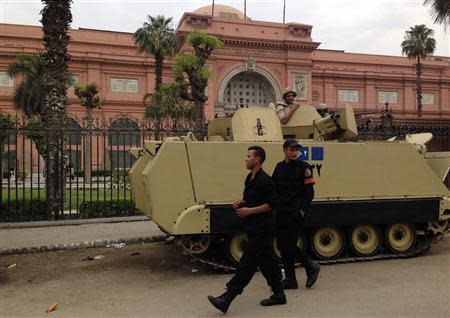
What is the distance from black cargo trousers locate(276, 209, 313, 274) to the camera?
552 centimetres

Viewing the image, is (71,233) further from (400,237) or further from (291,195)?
(400,237)

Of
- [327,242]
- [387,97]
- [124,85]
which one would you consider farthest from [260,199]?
[387,97]

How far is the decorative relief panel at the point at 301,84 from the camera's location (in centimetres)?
4450

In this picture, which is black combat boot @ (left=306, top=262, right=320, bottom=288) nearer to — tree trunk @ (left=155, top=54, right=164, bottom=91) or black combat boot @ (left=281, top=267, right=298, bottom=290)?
black combat boot @ (left=281, top=267, right=298, bottom=290)

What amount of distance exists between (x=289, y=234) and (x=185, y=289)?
1.43 m

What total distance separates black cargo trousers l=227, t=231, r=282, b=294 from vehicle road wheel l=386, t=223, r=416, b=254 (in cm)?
310

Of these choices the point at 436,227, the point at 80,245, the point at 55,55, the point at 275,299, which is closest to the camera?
the point at 275,299

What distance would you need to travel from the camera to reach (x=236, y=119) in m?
7.21

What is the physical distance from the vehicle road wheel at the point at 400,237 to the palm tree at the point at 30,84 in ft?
64.2

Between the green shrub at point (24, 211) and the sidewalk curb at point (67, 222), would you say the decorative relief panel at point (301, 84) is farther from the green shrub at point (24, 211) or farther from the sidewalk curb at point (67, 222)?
the green shrub at point (24, 211)

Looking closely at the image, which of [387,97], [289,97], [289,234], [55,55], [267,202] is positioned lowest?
[289,234]

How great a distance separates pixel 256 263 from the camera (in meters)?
4.90

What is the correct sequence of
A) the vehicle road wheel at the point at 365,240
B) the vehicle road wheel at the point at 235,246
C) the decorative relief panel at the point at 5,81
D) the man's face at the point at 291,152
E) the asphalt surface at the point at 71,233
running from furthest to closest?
the decorative relief panel at the point at 5,81 < the asphalt surface at the point at 71,233 < the vehicle road wheel at the point at 365,240 < the vehicle road wheel at the point at 235,246 < the man's face at the point at 291,152

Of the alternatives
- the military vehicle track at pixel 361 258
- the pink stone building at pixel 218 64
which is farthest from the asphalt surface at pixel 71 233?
the pink stone building at pixel 218 64
